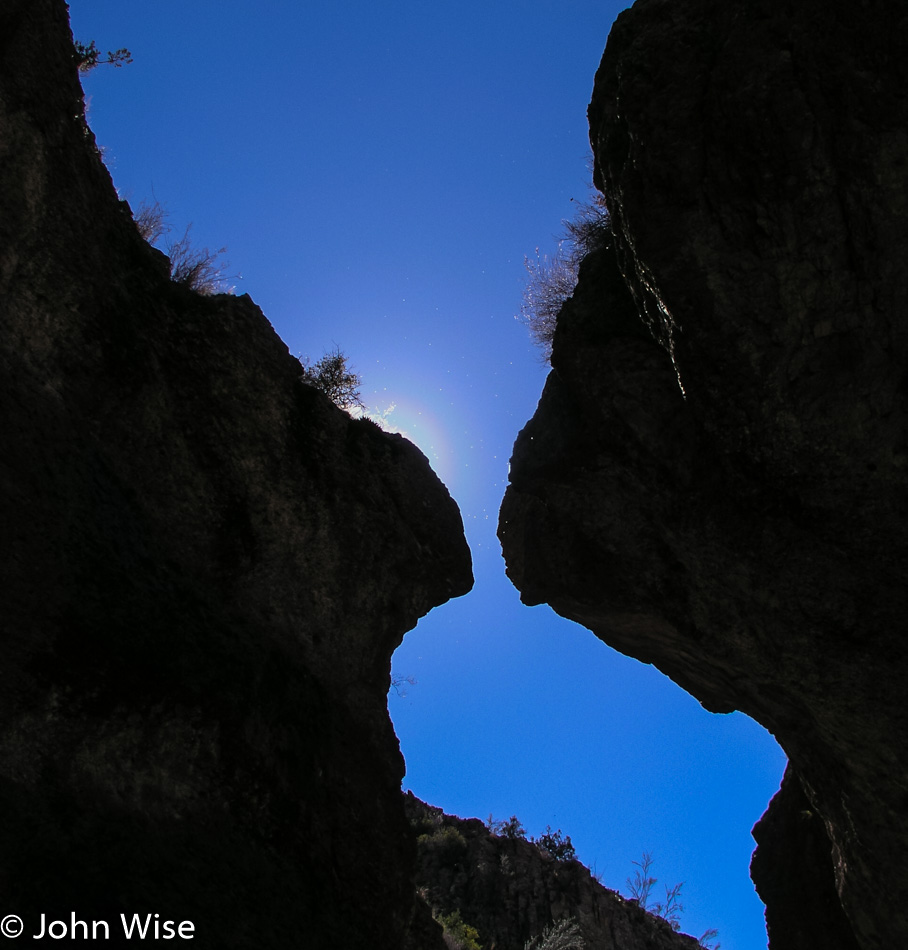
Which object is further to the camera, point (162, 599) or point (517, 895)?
point (517, 895)

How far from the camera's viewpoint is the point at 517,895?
20.4 meters

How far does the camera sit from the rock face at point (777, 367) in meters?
5.50

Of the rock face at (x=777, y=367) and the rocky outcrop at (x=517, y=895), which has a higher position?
the rock face at (x=777, y=367)

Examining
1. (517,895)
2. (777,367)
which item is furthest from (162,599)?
(517,895)

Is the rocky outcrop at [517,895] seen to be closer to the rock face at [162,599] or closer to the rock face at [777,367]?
the rock face at [162,599]

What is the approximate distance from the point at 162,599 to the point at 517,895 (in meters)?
19.1

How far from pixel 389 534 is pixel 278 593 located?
1569 millimetres

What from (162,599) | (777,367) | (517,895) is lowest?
(517,895)

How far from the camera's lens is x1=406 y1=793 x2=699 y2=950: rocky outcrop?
19297 millimetres

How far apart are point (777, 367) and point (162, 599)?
231 inches

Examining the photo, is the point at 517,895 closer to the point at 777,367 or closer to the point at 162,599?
the point at 162,599

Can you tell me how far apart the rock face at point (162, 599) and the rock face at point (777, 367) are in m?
3.69

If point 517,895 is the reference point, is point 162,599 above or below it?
above

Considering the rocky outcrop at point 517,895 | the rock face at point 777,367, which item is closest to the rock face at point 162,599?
the rock face at point 777,367
